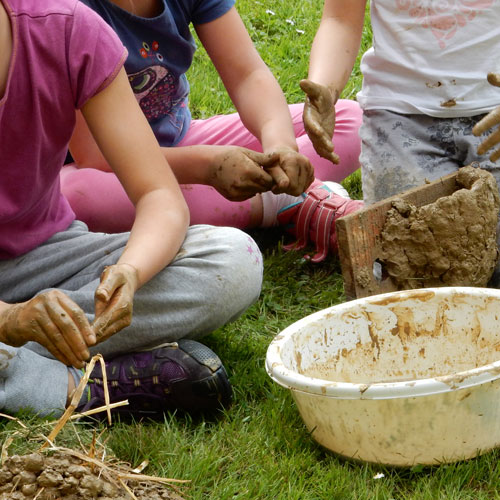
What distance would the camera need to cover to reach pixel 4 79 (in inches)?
75.1

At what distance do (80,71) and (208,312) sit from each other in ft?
2.07

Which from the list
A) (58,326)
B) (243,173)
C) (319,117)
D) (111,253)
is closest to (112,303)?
(58,326)

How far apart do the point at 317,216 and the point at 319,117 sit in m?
0.56

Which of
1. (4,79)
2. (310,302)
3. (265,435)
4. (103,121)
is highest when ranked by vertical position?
(4,79)

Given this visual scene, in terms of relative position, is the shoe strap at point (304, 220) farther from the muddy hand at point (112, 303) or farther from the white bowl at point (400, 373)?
the muddy hand at point (112, 303)

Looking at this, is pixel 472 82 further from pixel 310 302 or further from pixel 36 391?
pixel 36 391

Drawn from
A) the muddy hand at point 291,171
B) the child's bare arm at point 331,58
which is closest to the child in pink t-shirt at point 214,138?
the muddy hand at point 291,171

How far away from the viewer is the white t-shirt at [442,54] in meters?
A: 2.50

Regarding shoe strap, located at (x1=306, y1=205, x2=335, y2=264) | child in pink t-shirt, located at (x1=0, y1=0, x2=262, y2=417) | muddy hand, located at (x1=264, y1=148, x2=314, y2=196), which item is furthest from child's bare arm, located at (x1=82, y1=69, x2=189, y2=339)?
shoe strap, located at (x1=306, y1=205, x2=335, y2=264)

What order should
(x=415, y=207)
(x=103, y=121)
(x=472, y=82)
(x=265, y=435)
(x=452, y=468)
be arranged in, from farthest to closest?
(x=472, y=82), (x=415, y=207), (x=103, y=121), (x=265, y=435), (x=452, y=468)

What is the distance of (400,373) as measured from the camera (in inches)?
81.7

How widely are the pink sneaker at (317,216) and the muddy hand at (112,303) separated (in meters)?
1.16

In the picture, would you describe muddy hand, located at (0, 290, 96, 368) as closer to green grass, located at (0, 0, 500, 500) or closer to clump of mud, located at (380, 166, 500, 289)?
green grass, located at (0, 0, 500, 500)

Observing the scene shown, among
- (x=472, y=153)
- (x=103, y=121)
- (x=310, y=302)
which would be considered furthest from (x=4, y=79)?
(x=472, y=153)
